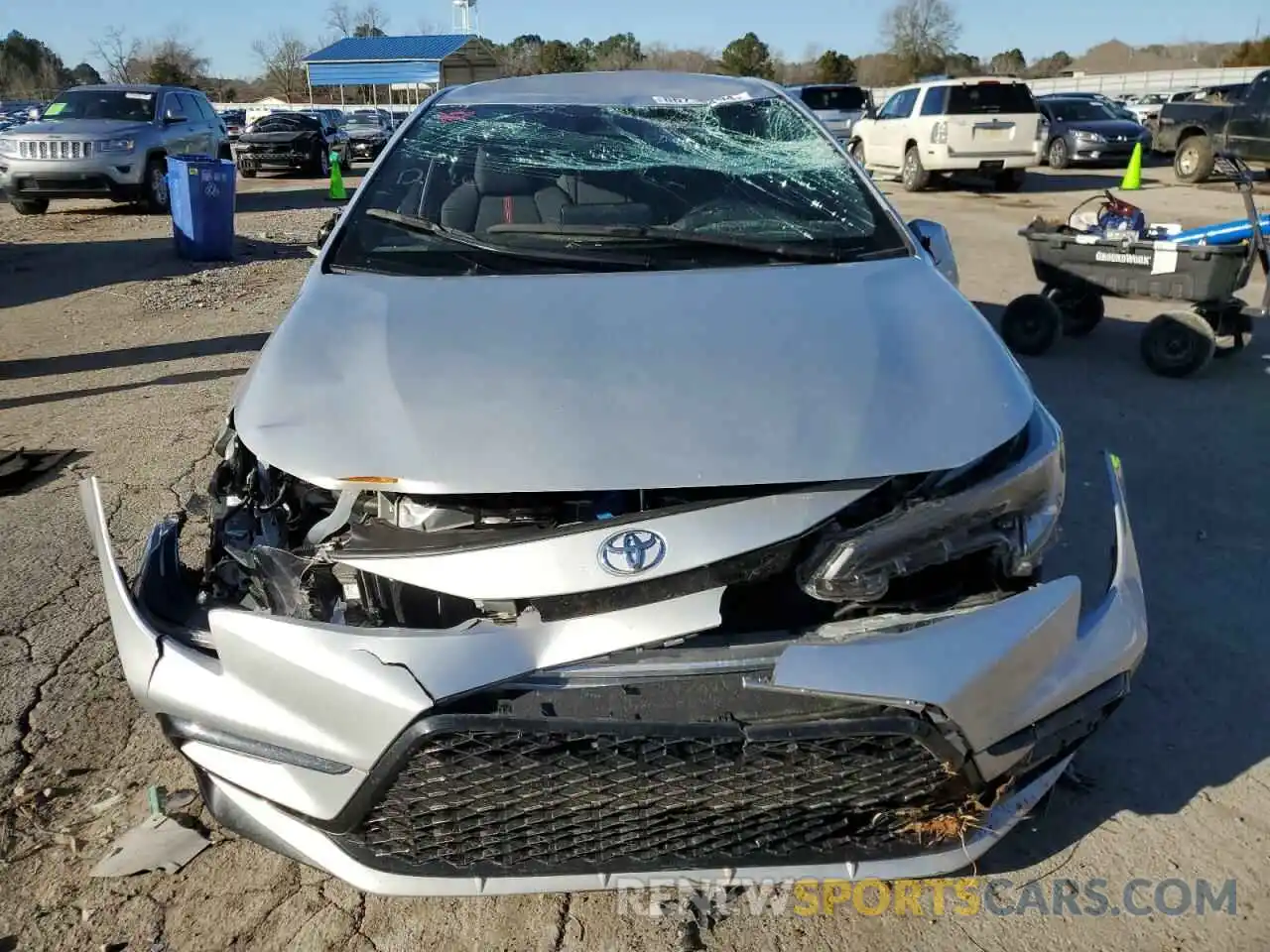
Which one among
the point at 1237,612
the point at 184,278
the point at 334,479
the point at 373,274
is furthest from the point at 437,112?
the point at 184,278

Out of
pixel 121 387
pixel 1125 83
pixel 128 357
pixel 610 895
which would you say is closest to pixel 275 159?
pixel 128 357

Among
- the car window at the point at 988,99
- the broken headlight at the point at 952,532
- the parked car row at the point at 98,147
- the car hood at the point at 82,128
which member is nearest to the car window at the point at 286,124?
the parked car row at the point at 98,147

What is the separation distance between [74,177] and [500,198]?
12324mm

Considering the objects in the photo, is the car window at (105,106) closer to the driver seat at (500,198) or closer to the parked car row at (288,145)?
the parked car row at (288,145)

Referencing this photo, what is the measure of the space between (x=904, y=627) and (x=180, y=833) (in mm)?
1786

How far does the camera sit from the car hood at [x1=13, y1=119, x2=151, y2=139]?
13133 millimetres

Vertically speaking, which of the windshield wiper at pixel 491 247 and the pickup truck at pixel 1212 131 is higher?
the pickup truck at pixel 1212 131

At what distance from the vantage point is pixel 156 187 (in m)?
14.1

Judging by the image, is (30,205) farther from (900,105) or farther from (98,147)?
(900,105)

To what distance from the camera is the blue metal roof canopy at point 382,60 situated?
161 feet

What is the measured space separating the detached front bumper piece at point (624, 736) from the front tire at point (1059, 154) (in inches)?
813

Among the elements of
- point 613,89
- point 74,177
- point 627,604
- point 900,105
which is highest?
point 900,105

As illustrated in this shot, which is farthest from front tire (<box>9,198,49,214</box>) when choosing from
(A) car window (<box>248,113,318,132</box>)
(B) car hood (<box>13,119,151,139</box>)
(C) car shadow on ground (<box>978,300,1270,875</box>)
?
(C) car shadow on ground (<box>978,300,1270,875</box>)

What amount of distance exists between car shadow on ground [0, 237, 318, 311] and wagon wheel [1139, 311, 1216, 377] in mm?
7142
